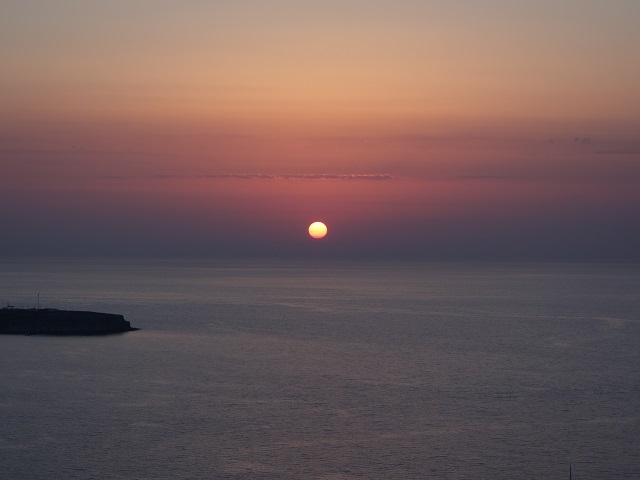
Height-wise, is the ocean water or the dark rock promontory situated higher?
the dark rock promontory

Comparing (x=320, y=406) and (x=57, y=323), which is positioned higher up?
(x=57, y=323)

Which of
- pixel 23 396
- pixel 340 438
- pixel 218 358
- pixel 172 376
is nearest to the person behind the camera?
pixel 340 438

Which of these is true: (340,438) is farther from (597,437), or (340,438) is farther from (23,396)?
(23,396)

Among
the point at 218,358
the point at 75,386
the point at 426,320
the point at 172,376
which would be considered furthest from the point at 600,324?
the point at 75,386

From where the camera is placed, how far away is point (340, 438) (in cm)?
6103

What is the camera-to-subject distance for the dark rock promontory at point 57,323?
128 meters

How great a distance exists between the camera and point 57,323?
129 m

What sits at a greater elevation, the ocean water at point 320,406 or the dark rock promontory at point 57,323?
the dark rock promontory at point 57,323

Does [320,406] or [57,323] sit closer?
[320,406]

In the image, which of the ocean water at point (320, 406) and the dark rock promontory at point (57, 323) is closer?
the ocean water at point (320, 406)

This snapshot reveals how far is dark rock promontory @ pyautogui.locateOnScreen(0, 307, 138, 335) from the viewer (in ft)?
420

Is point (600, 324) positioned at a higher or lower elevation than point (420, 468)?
higher

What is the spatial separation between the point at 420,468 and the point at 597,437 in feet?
51.1

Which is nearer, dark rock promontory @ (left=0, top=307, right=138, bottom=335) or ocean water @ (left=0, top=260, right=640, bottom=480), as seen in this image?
ocean water @ (left=0, top=260, right=640, bottom=480)
